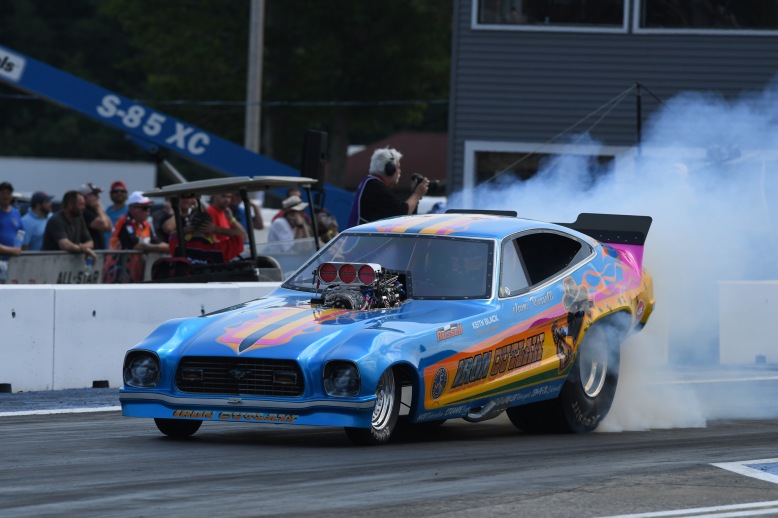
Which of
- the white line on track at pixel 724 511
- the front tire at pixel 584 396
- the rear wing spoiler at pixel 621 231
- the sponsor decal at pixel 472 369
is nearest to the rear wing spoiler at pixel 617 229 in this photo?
the rear wing spoiler at pixel 621 231

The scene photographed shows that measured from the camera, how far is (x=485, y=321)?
30.5 ft

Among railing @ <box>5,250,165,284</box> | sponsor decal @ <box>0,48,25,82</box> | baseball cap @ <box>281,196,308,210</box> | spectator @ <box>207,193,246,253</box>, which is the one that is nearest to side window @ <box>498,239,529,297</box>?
spectator @ <box>207,193,246,253</box>

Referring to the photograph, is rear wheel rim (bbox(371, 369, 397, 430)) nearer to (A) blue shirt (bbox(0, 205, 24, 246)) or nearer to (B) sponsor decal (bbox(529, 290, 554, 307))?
(B) sponsor decal (bbox(529, 290, 554, 307))

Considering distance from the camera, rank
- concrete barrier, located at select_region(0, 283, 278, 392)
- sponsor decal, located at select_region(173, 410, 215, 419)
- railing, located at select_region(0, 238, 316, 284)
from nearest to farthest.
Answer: sponsor decal, located at select_region(173, 410, 215, 419) → concrete barrier, located at select_region(0, 283, 278, 392) → railing, located at select_region(0, 238, 316, 284)

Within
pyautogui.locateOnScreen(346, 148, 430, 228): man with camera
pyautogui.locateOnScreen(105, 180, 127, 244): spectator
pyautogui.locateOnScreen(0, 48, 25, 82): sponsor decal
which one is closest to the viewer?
pyautogui.locateOnScreen(346, 148, 430, 228): man with camera

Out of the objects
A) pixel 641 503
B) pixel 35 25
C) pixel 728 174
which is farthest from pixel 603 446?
pixel 35 25

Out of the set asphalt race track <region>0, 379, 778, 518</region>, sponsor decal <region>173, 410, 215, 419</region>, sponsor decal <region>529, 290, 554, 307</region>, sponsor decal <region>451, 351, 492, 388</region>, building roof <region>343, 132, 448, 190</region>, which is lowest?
asphalt race track <region>0, 379, 778, 518</region>

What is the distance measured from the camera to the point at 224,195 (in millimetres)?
16766

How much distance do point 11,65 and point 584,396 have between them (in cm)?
1408

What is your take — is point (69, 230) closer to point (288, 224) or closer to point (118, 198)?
point (118, 198)

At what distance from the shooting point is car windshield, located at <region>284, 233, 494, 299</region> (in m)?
9.62

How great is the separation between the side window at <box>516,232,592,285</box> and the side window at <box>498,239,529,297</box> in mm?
121

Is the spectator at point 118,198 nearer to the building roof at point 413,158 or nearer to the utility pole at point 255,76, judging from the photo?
the utility pole at point 255,76

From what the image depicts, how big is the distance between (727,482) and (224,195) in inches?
381
